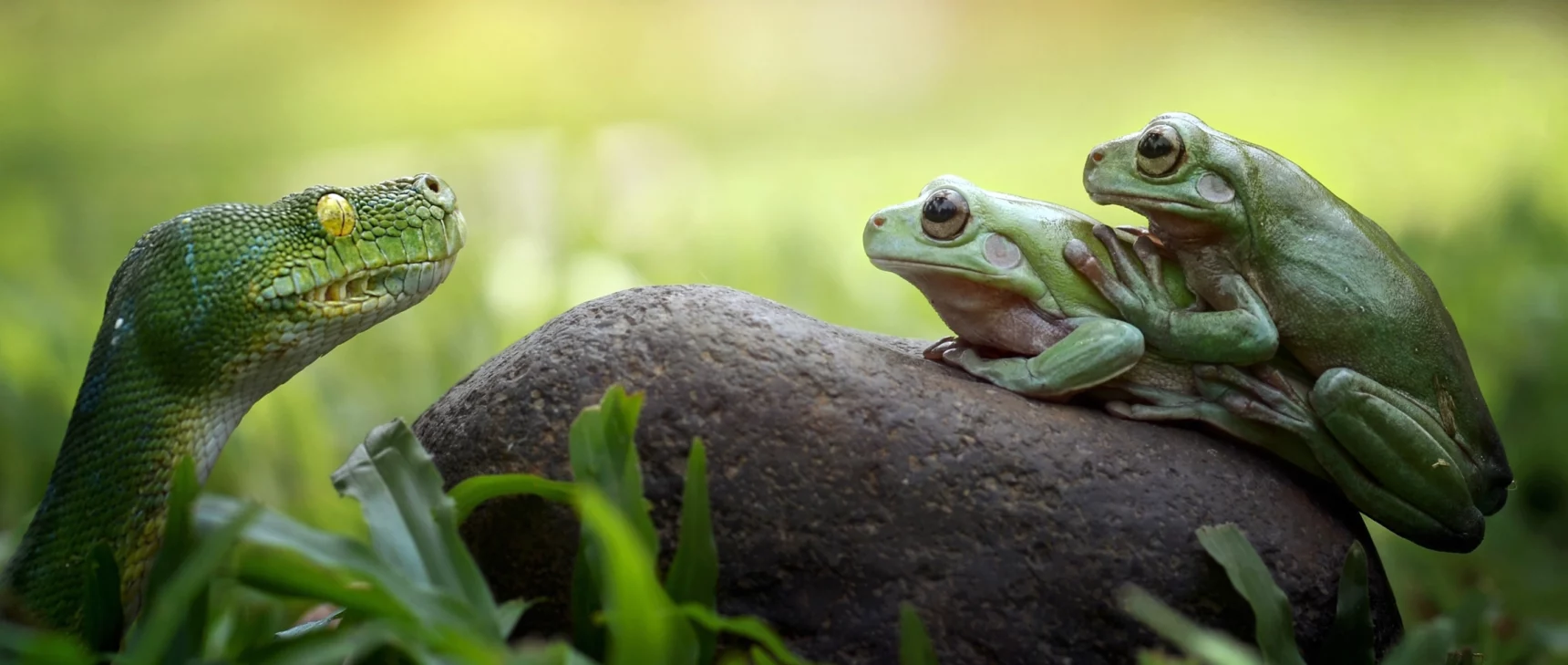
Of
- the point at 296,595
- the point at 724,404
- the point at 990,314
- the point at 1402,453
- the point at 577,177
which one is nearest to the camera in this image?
the point at 296,595

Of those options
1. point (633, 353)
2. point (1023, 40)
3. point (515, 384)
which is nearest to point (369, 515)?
point (515, 384)

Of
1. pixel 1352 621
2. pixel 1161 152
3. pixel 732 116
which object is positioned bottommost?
pixel 1352 621

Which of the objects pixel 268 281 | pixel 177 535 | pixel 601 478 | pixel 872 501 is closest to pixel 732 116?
pixel 268 281

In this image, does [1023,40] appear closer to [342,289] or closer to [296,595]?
[342,289]

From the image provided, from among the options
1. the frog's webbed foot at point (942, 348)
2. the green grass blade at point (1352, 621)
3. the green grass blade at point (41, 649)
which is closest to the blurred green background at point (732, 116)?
the frog's webbed foot at point (942, 348)

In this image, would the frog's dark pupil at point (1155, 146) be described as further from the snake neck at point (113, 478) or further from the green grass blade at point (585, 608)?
the snake neck at point (113, 478)

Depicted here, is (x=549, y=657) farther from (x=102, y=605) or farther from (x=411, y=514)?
(x=102, y=605)
